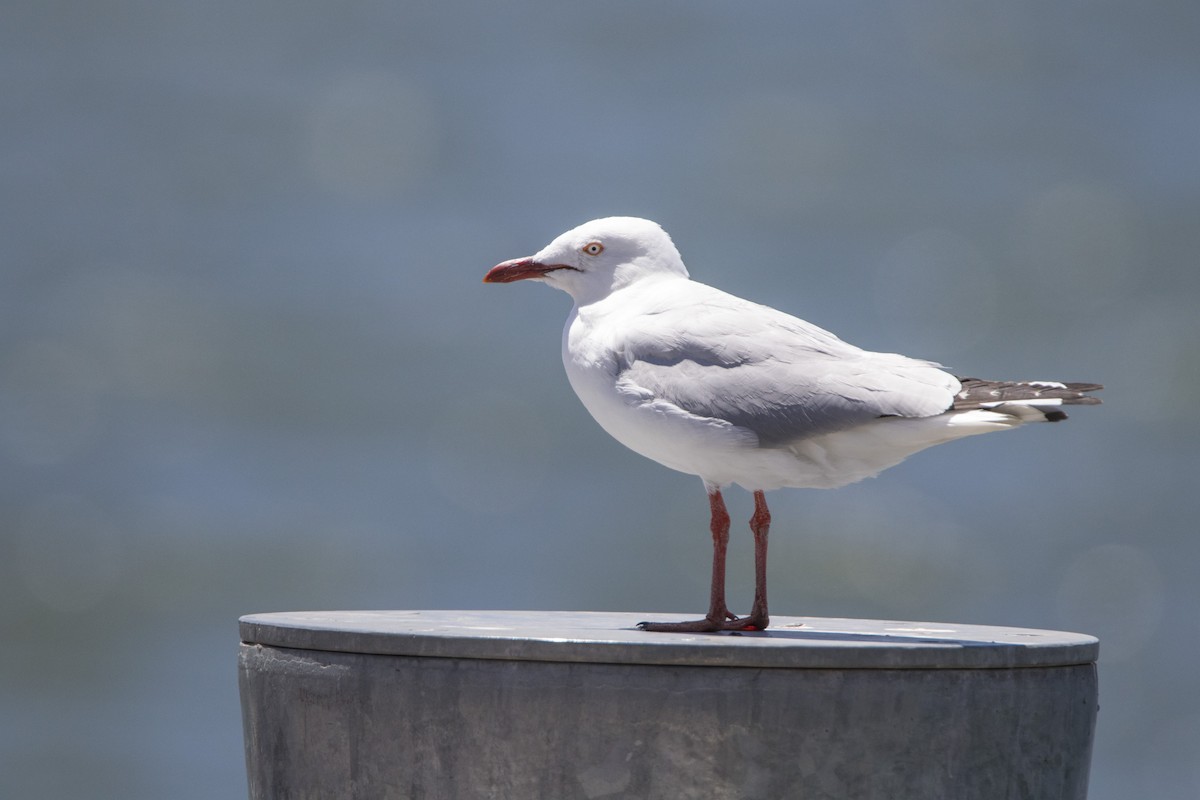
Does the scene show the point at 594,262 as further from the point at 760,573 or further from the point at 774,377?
the point at 760,573

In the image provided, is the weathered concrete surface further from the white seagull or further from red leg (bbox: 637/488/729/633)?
the white seagull

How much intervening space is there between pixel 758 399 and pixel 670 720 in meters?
1.12

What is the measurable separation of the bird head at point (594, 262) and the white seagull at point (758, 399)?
0.53ft

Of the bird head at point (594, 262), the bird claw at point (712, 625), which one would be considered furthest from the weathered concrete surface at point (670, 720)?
the bird head at point (594, 262)

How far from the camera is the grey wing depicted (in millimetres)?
4176

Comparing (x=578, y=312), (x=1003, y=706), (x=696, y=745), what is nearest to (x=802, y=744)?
(x=696, y=745)

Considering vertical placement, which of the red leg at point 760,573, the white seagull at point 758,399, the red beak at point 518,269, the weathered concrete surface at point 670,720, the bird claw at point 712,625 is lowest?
the weathered concrete surface at point 670,720

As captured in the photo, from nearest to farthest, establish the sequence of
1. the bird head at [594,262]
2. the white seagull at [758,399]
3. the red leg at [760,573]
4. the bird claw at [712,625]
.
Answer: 1. the white seagull at [758,399]
2. the bird claw at [712,625]
3. the red leg at [760,573]
4. the bird head at [594,262]

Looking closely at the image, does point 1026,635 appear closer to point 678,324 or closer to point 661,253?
point 678,324

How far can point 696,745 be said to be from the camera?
356 cm

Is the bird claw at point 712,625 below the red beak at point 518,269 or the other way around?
below

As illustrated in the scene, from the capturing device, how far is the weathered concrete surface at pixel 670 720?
140 inches

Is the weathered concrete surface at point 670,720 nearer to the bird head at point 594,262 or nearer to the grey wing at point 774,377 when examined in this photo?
the grey wing at point 774,377

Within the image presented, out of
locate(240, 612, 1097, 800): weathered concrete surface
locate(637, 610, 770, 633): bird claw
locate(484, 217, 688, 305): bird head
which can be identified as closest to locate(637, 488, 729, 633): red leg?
locate(637, 610, 770, 633): bird claw
